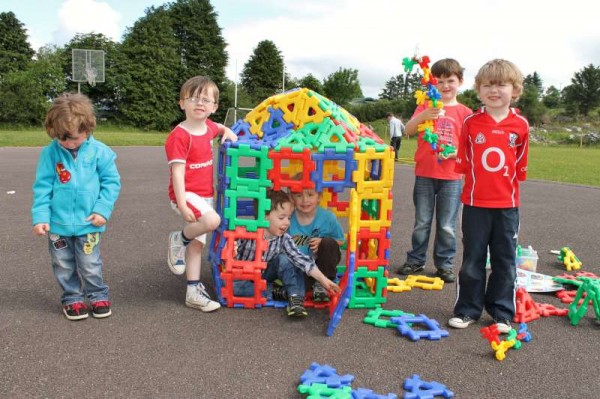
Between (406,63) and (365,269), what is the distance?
1615mm

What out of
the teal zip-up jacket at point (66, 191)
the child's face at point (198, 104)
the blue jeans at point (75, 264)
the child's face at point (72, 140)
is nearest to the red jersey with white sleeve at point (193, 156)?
the child's face at point (198, 104)

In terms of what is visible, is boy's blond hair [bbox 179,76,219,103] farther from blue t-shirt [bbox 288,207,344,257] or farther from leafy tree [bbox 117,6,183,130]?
leafy tree [bbox 117,6,183,130]

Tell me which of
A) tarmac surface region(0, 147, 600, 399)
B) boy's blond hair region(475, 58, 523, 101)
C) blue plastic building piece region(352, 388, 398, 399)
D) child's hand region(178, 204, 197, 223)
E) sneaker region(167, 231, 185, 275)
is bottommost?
tarmac surface region(0, 147, 600, 399)

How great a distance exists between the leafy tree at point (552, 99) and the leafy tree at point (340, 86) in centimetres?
2970

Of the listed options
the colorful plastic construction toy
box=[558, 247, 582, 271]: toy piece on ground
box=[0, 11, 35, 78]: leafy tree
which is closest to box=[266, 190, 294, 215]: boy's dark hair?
the colorful plastic construction toy

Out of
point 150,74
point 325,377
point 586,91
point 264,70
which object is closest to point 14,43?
point 150,74

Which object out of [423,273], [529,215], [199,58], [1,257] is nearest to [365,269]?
[423,273]

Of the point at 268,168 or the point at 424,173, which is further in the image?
the point at 424,173

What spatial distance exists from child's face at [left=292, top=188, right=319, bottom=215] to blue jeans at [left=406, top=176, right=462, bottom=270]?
45.2 inches

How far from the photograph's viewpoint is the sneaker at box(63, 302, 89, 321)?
351cm

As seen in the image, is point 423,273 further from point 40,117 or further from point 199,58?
point 199,58

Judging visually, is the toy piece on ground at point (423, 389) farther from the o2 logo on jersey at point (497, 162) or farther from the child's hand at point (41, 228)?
the child's hand at point (41, 228)

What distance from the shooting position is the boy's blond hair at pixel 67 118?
11.1ft

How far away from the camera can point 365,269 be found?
397cm
